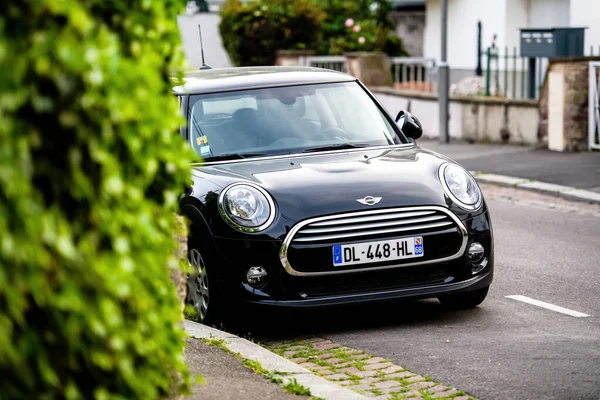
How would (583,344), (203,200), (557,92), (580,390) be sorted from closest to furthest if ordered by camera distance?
(580,390), (583,344), (203,200), (557,92)

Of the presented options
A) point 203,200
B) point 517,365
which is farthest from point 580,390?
point 203,200

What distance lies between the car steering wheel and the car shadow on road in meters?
1.22

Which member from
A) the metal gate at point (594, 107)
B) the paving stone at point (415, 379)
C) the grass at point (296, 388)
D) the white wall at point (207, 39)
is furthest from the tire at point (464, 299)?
the white wall at point (207, 39)

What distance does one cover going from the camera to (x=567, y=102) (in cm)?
1591

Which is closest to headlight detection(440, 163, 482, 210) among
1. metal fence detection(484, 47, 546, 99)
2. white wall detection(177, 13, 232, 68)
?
metal fence detection(484, 47, 546, 99)

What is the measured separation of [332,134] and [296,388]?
298cm

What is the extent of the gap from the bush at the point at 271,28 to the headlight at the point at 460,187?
19.8 meters

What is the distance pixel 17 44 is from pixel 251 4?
25.2 metres

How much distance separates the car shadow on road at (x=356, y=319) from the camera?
22.9ft

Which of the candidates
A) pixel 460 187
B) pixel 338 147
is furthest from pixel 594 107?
pixel 460 187

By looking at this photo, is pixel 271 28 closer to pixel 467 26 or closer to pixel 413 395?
pixel 467 26

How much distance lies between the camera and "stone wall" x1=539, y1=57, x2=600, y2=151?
15766mm

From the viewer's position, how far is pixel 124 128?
2.76 meters

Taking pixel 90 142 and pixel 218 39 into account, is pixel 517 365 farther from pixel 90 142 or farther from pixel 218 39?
pixel 218 39
